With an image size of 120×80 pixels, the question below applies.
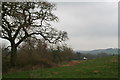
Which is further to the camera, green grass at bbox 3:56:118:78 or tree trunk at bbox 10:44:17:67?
tree trunk at bbox 10:44:17:67

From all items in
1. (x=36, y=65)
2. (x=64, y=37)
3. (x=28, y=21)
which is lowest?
(x=36, y=65)

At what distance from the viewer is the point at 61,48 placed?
95.7ft

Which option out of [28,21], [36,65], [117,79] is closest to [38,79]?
[117,79]

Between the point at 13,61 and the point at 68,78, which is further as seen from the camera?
the point at 13,61

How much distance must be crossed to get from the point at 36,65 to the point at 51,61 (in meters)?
3.42

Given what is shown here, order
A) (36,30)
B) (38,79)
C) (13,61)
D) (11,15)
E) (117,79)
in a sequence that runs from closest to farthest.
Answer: (117,79), (38,79), (11,15), (13,61), (36,30)

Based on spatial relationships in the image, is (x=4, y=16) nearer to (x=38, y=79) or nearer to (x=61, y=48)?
(x=61, y=48)

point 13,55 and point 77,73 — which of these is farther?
point 13,55

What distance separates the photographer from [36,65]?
26.7 m

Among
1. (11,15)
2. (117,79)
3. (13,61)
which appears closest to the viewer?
(117,79)

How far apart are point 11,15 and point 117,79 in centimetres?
1615

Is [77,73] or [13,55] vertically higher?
[13,55]

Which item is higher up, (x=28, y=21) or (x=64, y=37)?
(x=28, y=21)

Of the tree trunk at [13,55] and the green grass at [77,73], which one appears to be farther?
the tree trunk at [13,55]
